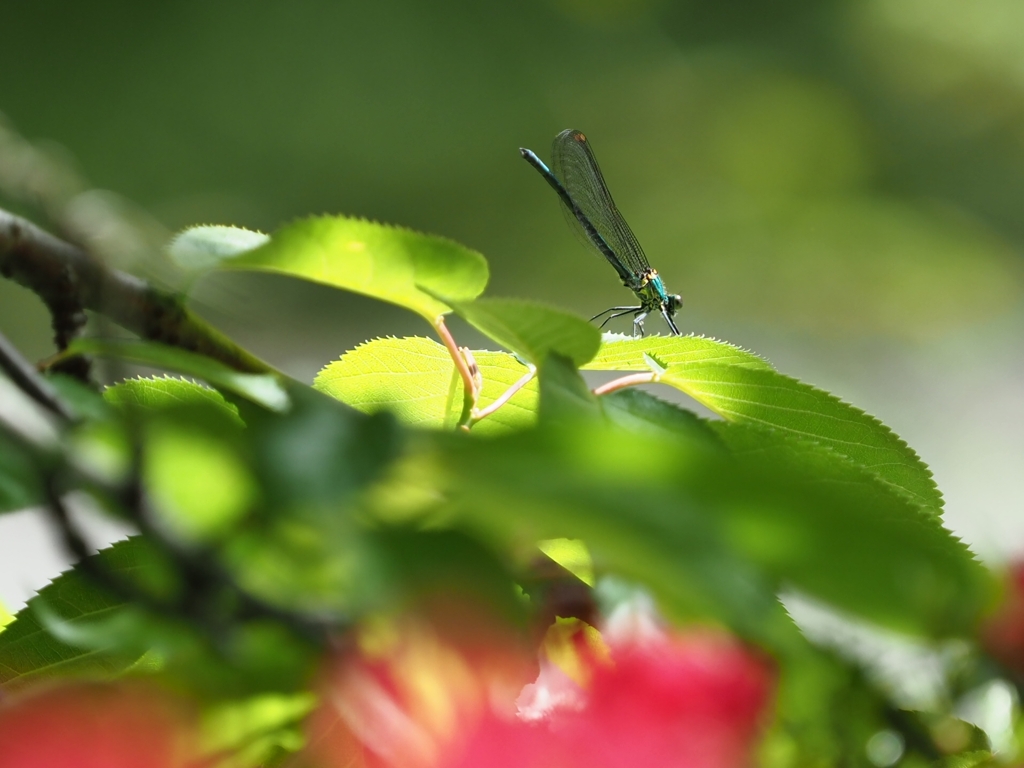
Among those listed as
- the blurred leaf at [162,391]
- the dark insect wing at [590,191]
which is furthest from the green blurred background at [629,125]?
the blurred leaf at [162,391]

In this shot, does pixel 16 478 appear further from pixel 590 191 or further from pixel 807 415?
pixel 590 191

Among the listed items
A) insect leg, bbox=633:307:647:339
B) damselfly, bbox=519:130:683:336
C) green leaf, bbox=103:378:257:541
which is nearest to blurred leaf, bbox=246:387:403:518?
green leaf, bbox=103:378:257:541

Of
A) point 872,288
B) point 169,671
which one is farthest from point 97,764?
point 872,288

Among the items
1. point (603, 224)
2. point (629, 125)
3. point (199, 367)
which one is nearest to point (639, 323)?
point (603, 224)

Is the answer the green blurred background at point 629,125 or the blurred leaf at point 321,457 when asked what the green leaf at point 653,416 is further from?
the green blurred background at point 629,125

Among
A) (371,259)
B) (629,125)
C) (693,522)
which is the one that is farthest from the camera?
(629,125)

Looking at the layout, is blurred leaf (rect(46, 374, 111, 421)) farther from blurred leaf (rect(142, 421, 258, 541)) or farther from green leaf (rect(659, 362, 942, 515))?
green leaf (rect(659, 362, 942, 515))

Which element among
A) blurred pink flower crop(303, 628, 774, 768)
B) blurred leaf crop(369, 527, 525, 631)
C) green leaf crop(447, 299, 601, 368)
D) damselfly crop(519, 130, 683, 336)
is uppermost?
damselfly crop(519, 130, 683, 336)
